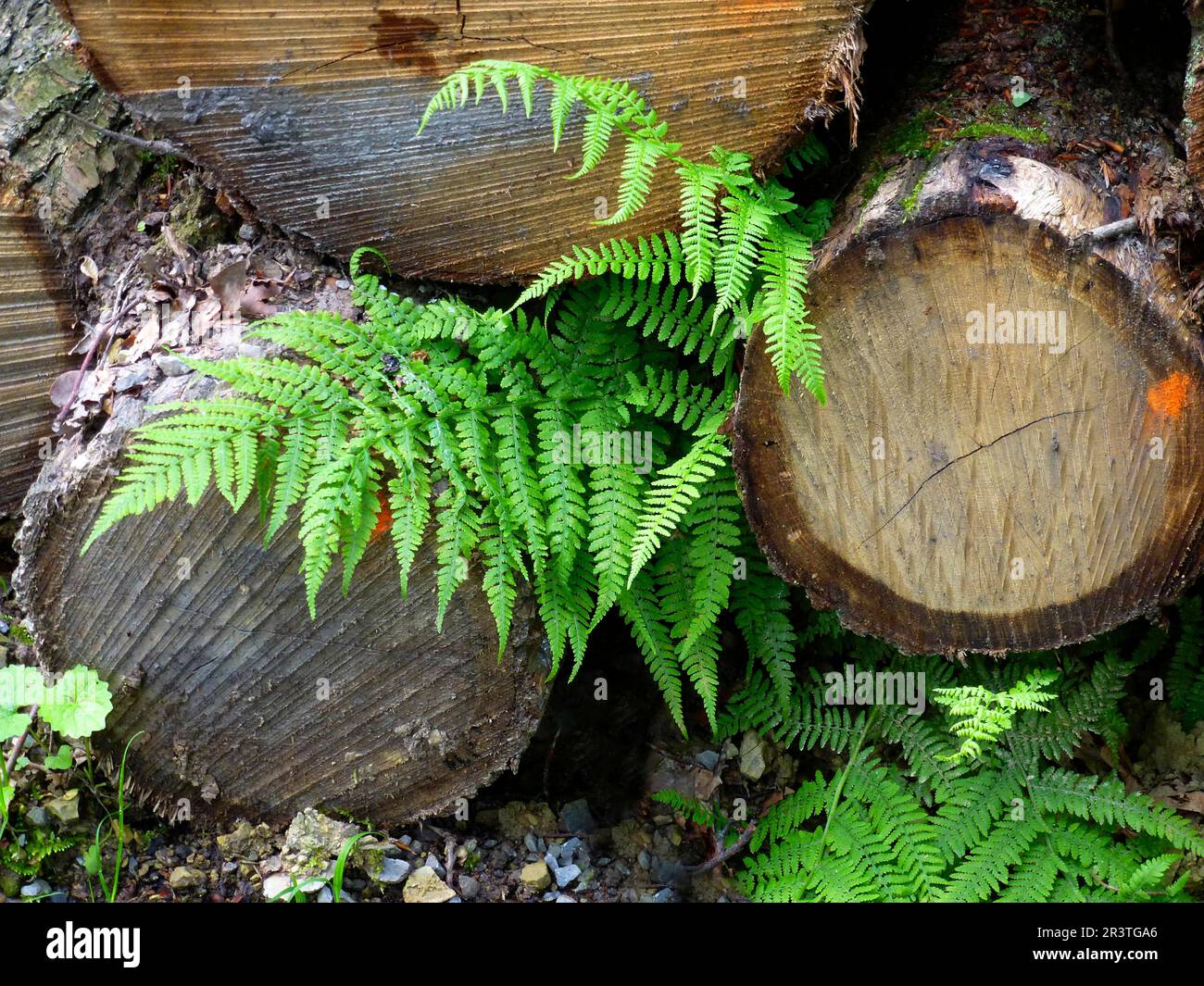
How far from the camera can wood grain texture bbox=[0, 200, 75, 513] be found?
3371 millimetres

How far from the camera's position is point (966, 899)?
2.94 m

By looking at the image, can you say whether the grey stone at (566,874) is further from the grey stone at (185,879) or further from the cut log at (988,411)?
the cut log at (988,411)

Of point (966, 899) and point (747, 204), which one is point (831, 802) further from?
point (747, 204)

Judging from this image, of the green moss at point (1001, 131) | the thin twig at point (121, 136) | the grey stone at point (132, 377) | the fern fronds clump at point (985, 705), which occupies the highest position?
the thin twig at point (121, 136)

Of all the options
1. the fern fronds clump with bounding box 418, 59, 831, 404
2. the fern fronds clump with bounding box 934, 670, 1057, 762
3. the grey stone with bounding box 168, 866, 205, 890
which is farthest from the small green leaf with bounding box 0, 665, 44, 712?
the fern fronds clump with bounding box 934, 670, 1057, 762

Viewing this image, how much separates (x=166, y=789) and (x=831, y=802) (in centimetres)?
209

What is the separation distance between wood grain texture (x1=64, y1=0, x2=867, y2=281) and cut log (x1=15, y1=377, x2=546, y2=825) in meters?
0.72

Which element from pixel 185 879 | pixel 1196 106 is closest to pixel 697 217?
pixel 1196 106

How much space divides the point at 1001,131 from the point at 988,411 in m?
0.75

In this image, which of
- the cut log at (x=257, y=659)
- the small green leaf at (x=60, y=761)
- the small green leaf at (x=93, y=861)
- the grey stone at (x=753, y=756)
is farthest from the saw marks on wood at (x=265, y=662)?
the grey stone at (x=753, y=756)

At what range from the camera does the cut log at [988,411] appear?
8.27 feet

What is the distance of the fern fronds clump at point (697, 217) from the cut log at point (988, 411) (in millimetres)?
136

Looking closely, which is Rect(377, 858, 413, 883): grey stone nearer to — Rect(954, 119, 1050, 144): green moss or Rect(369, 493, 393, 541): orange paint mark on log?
Rect(369, 493, 393, 541): orange paint mark on log
